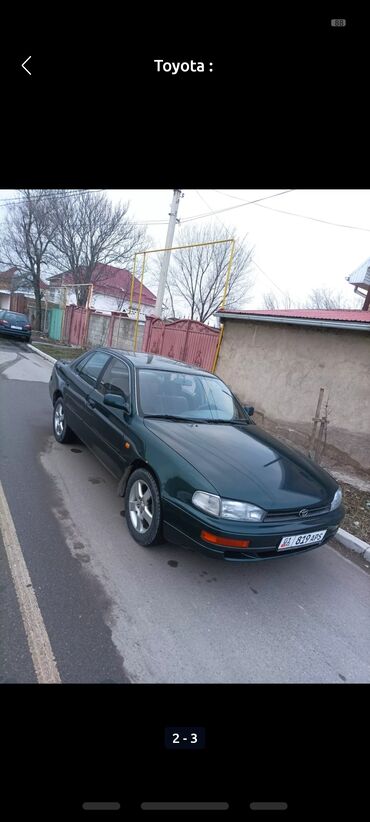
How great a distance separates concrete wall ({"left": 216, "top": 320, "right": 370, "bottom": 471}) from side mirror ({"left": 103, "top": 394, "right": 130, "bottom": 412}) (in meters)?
4.28

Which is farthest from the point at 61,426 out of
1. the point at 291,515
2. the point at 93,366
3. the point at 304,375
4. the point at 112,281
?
the point at 112,281

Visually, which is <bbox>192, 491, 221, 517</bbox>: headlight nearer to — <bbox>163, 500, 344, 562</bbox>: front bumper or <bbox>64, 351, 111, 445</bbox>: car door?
<bbox>163, 500, 344, 562</bbox>: front bumper

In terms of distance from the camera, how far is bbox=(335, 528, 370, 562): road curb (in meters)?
3.46

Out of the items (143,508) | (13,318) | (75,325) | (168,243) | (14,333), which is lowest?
(143,508)

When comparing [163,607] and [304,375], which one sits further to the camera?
[304,375]

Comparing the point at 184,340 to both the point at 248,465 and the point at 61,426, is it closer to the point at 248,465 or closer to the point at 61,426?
the point at 61,426

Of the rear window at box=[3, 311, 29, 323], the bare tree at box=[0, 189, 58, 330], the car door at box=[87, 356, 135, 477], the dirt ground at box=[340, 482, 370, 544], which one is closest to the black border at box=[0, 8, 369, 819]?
the car door at box=[87, 356, 135, 477]

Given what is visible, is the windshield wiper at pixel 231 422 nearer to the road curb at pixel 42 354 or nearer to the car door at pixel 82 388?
the car door at pixel 82 388

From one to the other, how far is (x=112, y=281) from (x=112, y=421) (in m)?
31.1

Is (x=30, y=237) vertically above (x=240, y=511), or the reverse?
(x=30, y=237)

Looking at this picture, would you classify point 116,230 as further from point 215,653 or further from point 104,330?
point 215,653

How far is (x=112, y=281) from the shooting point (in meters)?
31.6

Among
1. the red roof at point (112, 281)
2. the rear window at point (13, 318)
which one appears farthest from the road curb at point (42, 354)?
the red roof at point (112, 281)
